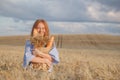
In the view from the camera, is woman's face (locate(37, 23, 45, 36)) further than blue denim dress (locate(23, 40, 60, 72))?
Yes

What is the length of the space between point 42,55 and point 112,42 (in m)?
74.1

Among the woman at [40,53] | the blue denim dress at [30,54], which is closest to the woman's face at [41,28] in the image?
the woman at [40,53]

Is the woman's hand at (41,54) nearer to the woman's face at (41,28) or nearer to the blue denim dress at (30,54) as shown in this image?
the blue denim dress at (30,54)

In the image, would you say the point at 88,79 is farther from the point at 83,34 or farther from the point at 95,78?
the point at 83,34

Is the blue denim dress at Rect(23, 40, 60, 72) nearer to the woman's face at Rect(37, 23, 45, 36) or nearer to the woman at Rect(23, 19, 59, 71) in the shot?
the woman at Rect(23, 19, 59, 71)

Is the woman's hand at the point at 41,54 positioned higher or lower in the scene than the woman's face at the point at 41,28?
lower

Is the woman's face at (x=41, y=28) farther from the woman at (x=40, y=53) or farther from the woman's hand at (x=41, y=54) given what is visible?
the woman's hand at (x=41, y=54)

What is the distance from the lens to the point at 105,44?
7706 cm

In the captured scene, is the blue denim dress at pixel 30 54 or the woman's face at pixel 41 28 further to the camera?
the woman's face at pixel 41 28

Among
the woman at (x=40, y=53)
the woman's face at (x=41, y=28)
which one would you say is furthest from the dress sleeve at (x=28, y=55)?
the woman's face at (x=41, y=28)

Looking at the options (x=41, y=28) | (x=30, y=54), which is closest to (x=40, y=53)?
(x=30, y=54)

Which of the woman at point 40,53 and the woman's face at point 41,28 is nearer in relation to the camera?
the woman at point 40,53

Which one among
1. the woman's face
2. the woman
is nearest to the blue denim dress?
the woman

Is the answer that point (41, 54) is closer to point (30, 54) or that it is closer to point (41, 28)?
point (30, 54)
